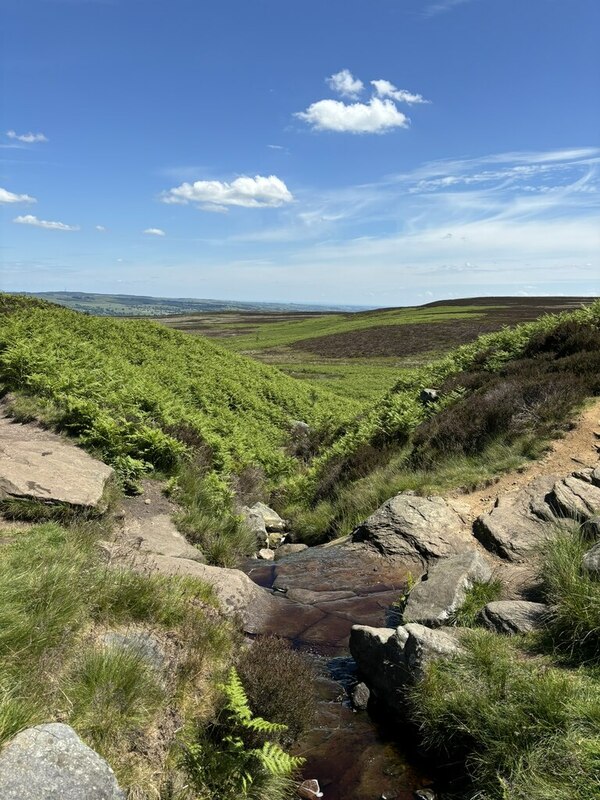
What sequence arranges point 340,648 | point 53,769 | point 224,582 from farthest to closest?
point 224,582, point 340,648, point 53,769

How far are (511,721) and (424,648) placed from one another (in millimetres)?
1138

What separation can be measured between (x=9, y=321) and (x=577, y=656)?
63.3 feet

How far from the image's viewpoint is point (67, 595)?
5.08 metres

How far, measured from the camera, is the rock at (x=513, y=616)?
5.95 metres

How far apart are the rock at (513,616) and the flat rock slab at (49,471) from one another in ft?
20.0

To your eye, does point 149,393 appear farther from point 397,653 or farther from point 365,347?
point 365,347

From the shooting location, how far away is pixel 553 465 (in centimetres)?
1054

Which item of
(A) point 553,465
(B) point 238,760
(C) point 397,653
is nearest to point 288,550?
(A) point 553,465

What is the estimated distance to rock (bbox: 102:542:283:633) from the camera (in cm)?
716

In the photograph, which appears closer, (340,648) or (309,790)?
(309,790)

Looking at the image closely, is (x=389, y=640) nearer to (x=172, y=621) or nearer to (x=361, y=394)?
(x=172, y=621)

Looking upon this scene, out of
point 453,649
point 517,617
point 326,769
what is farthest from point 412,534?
point 326,769

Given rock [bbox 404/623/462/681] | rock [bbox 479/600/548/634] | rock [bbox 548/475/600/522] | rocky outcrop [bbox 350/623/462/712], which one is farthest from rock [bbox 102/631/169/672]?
rock [bbox 548/475/600/522]

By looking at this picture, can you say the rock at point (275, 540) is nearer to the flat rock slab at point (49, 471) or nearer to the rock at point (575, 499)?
the flat rock slab at point (49, 471)
